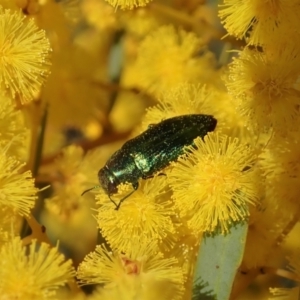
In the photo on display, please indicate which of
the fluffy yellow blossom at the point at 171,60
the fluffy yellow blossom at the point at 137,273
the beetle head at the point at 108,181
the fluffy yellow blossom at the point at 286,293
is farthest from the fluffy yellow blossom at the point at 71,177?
the fluffy yellow blossom at the point at 286,293

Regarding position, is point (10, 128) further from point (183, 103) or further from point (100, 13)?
point (100, 13)

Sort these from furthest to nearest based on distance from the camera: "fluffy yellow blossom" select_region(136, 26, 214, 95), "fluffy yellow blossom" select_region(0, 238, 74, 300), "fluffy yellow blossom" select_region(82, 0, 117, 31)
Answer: "fluffy yellow blossom" select_region(82, 0, 117, 31) < "fluffy yellow blossom" select_region(136, 26, 214, 95) < "fluffy yellow blossom" select_region(0, 238, 74, 300)

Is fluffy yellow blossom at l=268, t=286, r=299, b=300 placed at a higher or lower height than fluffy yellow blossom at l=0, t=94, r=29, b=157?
lower

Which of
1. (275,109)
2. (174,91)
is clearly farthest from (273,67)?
(174,91)

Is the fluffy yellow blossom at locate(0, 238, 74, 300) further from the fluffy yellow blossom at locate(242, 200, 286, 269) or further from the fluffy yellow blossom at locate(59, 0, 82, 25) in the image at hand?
the fluffy yellow blossom at locate(59, 0, 82, 25)

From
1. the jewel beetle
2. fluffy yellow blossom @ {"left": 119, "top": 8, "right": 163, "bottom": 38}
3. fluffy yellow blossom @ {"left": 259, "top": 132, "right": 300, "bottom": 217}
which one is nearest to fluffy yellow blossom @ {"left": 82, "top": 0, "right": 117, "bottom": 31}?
fluffy yellow blossom @ {"left": 119, "top": 8, "right": 163, "bottom": 38}

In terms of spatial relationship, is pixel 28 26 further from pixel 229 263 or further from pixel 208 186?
pixel 229 263
